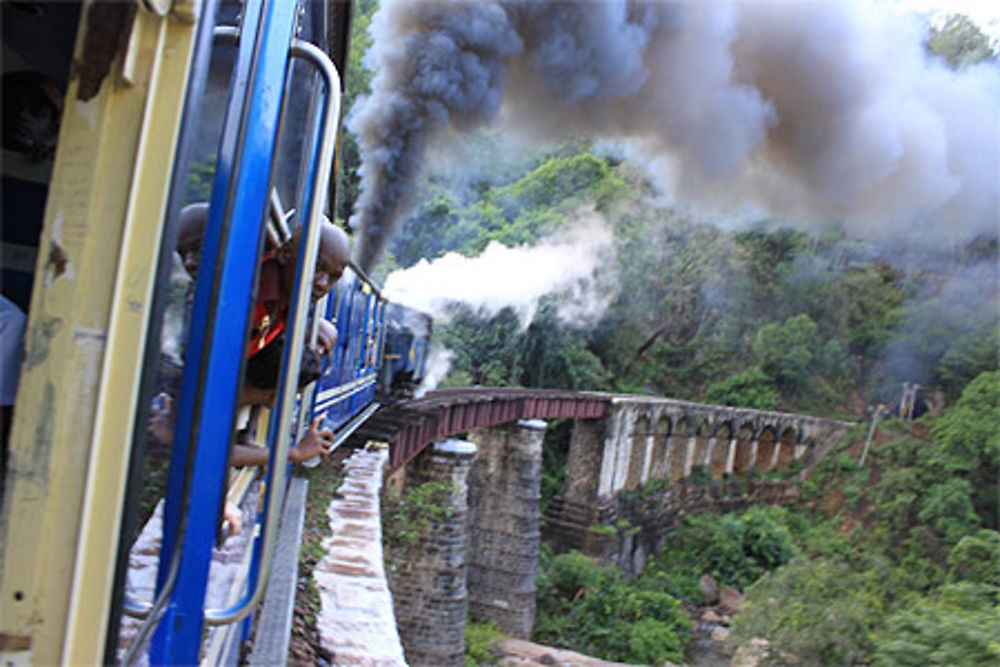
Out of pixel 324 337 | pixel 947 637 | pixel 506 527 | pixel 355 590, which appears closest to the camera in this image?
pixel 324 337

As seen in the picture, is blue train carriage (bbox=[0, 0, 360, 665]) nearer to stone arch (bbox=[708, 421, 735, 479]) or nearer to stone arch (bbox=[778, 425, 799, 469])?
stone arch (bbox=[708, 421, 735, 479])

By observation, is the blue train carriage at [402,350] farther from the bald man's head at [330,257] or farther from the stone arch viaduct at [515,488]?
the bald man's head at [330,257]

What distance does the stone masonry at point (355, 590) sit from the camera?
3457mm

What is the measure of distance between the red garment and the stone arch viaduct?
220 cm

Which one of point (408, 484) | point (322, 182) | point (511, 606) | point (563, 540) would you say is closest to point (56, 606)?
point (322, 182)

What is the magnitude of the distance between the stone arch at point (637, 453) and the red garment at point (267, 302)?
24.5 metres

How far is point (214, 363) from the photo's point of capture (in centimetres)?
121

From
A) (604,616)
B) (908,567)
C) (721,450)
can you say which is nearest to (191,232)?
(604,616)

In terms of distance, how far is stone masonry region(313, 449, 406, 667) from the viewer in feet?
11.3

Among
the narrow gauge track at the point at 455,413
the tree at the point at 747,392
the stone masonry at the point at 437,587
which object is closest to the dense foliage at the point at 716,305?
the tree at the point at 747,392

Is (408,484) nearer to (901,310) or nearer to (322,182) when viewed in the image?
(322,182)

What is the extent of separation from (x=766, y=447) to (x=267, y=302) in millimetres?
34400

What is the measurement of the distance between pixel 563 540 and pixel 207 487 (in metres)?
23.4

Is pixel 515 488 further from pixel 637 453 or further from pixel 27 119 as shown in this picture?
pixel 27 119
